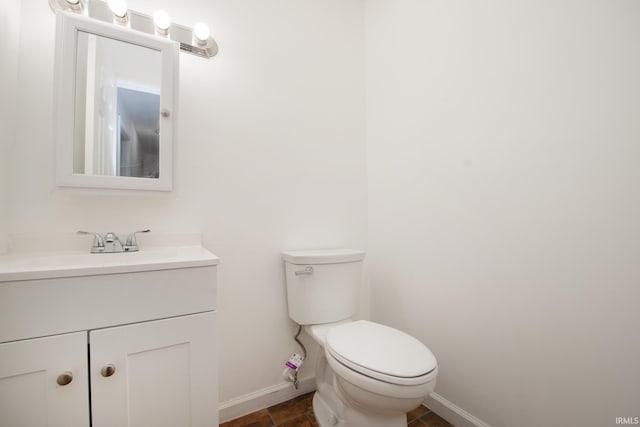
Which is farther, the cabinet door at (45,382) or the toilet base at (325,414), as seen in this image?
the toilet base at (325,414)

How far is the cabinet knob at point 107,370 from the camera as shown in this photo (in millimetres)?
667

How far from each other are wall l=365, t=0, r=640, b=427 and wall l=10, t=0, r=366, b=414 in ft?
1.25

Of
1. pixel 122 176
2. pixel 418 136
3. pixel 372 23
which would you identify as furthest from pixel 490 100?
pixel 122 176

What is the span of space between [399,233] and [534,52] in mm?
921

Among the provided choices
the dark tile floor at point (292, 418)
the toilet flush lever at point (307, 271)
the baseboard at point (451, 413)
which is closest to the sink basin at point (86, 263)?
the toilet flush lever at point (307, 271)

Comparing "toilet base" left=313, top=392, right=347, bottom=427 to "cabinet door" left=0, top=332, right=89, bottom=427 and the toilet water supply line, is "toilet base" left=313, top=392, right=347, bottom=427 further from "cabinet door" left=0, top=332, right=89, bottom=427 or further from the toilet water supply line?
"cabinet door" left=0, top=332, right=89, bottom=427

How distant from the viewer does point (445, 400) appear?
47.1 inches

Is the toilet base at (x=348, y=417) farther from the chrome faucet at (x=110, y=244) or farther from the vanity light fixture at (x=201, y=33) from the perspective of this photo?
the vanity light fixture at (x=201, y=33)

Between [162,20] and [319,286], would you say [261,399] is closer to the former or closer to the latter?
[319,286]

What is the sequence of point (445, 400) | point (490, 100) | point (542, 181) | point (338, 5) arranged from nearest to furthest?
point (542, 181) < point (490, 100) < point (445, 400) < point (338, 5)

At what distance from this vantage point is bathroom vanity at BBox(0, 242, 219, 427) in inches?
23.9

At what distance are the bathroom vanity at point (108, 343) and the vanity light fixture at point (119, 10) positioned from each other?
909mm

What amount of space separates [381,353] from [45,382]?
2.99 ft

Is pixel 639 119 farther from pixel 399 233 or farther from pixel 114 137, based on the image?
pixel 114 137
